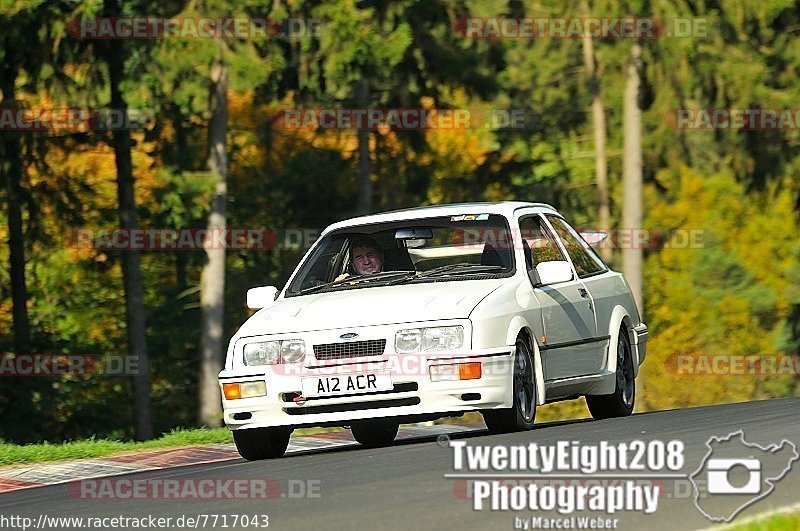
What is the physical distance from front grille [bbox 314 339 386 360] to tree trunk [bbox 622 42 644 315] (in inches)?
878

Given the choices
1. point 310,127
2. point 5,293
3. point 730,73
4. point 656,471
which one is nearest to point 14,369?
point 5,293

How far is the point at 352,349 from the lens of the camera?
10.9 m

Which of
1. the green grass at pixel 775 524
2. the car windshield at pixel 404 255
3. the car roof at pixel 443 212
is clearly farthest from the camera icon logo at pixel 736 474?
the car roof at pixel 443 212

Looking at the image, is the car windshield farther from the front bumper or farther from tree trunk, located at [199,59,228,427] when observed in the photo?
tree trunk, located at [199,59,228,427]

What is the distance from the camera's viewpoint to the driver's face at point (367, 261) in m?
12.6

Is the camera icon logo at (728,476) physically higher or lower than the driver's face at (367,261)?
lower

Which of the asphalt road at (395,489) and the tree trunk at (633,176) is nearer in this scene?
the asphalt road at (395,489)

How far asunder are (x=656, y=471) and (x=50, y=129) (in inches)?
1073

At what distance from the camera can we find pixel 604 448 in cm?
938

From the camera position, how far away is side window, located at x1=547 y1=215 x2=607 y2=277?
1328 centimetres

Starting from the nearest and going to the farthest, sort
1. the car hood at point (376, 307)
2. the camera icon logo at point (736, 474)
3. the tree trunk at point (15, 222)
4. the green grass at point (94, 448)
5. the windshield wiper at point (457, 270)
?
the camera icon logo at point (736, 474) < the car hood at point (376, 307) < the windshield wiper at point (457, 270) < the green grass at point (94, 448) < the tree trunk at point (15, 222)

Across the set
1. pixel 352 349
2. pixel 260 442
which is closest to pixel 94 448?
pixel 260 442

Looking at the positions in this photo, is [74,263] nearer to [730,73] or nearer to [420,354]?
[730,73]

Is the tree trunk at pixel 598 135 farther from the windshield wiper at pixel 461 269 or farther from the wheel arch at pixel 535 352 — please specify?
the wheel arch at pixel 535 352
